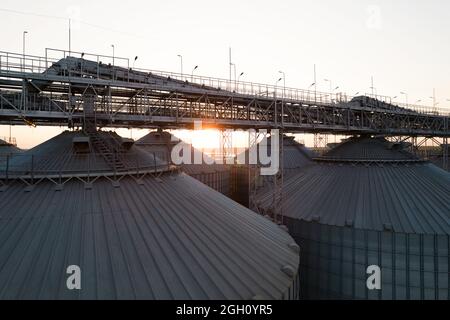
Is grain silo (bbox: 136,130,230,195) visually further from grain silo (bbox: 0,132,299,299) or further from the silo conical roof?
grain silo (bbox: 0,132,299,299)

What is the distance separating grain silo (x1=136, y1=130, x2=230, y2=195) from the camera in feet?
166

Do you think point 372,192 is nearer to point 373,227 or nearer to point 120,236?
point 373,227

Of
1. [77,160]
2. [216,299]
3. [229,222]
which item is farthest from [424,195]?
[77,160]

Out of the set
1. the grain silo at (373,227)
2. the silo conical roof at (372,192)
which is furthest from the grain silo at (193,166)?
the grain silo at (373,227)

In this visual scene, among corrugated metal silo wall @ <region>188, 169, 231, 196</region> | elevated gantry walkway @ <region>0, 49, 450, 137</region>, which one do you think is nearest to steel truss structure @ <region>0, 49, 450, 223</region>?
elevated gantry walkway @ <region>0, 49, 450, 137</region>

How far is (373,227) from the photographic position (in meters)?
25.5

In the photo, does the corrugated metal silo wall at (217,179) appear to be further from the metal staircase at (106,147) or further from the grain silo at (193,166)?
the metal staircase at (106,147)

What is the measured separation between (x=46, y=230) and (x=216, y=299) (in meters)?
8.14

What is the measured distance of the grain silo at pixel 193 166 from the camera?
5063 centimetres

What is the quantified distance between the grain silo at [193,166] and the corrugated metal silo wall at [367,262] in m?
→ 25.2

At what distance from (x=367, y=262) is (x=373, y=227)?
9.22 ft
